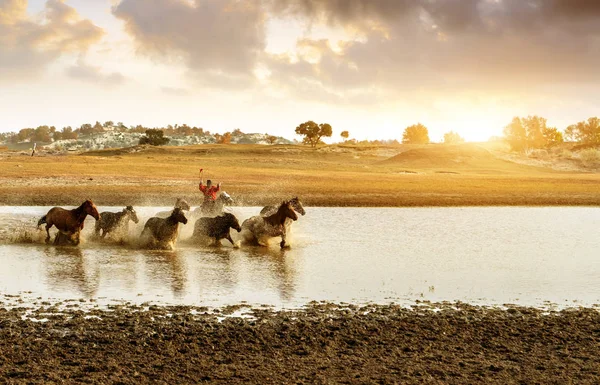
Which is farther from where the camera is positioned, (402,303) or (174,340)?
(402,303)

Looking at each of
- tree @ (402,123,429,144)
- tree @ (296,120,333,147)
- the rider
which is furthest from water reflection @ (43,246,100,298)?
tree @ (402,123,429,144)

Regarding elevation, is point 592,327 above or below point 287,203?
below

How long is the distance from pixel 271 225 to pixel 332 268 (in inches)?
167

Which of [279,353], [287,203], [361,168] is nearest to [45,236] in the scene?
[287,203]

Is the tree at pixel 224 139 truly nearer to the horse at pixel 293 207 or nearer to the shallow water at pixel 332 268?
the shallow water at pixel 332 268

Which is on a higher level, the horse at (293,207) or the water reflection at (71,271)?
the horse at (293,207)

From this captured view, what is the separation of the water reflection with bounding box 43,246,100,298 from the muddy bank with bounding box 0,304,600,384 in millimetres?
Answer: 2238

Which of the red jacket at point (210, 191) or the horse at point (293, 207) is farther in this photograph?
the red jacket at point (210, 191)

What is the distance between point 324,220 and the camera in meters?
31.0

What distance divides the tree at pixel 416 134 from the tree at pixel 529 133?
43.0m

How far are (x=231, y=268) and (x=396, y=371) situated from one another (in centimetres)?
897

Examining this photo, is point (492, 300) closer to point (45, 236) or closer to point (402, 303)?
point (402, 303)

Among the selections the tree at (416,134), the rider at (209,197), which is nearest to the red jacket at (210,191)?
the rider at (209,197)

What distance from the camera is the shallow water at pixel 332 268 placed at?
14.9 metres
